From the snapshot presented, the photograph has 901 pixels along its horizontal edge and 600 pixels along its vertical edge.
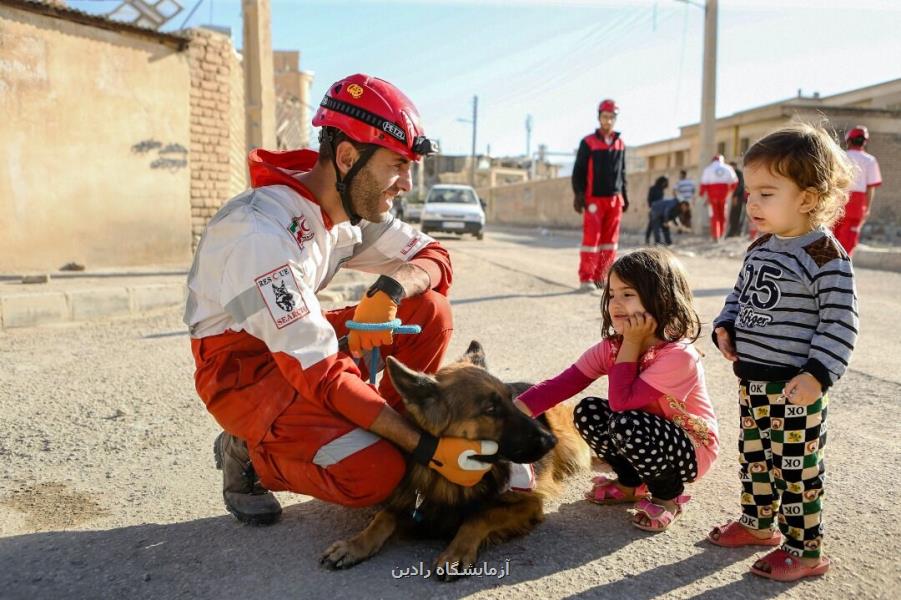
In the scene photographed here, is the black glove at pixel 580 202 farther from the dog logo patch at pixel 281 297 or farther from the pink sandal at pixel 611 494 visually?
the dog logo patch at pixel 281 297

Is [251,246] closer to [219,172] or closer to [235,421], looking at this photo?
[235,421]

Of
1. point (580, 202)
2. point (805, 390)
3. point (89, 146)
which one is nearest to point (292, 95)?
point (89, 146)

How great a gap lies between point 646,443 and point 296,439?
128 centimetres

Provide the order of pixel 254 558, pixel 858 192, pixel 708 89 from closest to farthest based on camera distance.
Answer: pixel 254 558, pixel 858 192, pixel 708 89

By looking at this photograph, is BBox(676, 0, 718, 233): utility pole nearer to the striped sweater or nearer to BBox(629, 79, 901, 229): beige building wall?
BBox(629, 79, 901, 229): beige building wall

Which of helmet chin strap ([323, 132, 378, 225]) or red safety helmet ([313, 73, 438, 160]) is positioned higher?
red safety helmet ([313, 73, 438, 160])

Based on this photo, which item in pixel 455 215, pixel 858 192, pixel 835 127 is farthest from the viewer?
pixel 455 215

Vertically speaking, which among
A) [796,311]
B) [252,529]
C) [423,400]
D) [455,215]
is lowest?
[252,529]

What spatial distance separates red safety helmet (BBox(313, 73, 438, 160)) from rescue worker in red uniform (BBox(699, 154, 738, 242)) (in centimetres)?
1507

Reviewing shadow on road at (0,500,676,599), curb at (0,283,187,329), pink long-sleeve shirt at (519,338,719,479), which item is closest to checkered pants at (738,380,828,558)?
pink long-sleeve shirt at (519,338,719,479)

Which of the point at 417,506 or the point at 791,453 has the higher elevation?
the point at 791,453

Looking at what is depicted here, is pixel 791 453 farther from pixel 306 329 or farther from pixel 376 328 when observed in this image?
pixel 306 329

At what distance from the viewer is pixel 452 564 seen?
2.33 meters

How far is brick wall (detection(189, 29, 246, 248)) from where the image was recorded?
38.1 ft
